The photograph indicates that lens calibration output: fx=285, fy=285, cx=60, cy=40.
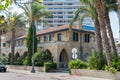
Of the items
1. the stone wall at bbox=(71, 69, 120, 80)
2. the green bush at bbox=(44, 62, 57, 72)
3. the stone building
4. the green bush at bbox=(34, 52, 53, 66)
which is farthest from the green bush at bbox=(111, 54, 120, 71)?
the stone building

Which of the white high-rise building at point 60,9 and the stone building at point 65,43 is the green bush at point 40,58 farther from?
the white high-rise building at point 60,9

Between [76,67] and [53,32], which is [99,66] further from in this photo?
[53,32]

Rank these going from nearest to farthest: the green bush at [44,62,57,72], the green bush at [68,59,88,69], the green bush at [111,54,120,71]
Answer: the green bush at [111,54,120,71], the green bush at [68,59,88,69], the green bush at [44,62,57,72]

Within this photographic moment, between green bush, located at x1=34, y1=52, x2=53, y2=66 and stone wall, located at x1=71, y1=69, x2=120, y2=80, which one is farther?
green bush, located at x1=34, y1=52, x2=53, y2=66

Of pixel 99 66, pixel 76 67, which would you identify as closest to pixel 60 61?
pixel 76 67

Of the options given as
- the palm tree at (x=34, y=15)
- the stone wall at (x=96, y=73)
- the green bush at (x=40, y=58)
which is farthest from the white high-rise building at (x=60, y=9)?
the stone wall at (x=96, y=73)

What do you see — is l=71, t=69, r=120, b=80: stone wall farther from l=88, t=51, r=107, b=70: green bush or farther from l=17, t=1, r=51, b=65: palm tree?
l=17, t=1, r=51, b=65: palm tree

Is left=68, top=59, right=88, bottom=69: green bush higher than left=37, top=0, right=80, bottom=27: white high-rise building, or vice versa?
left=37, top=0, right=80, bottom=27: white high-rise building

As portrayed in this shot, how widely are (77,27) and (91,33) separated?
2952mm

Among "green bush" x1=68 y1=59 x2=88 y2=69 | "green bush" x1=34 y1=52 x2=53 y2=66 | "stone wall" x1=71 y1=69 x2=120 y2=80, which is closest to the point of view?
"stone wall" x1=71 y1=69 x2=120 y2=80

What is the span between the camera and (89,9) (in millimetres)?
32438

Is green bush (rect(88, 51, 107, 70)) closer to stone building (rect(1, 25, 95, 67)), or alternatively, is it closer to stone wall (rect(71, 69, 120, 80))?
stone wall (rect(71, 69, 120, 80))

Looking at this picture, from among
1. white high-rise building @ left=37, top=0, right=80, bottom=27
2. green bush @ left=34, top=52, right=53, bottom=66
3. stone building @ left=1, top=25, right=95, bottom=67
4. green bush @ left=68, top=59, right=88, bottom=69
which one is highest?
white high-rise building @ left=37, top=0, right=80, bottom=27

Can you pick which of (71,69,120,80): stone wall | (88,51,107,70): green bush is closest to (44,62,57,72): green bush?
(71,69,120,80): stone wall
